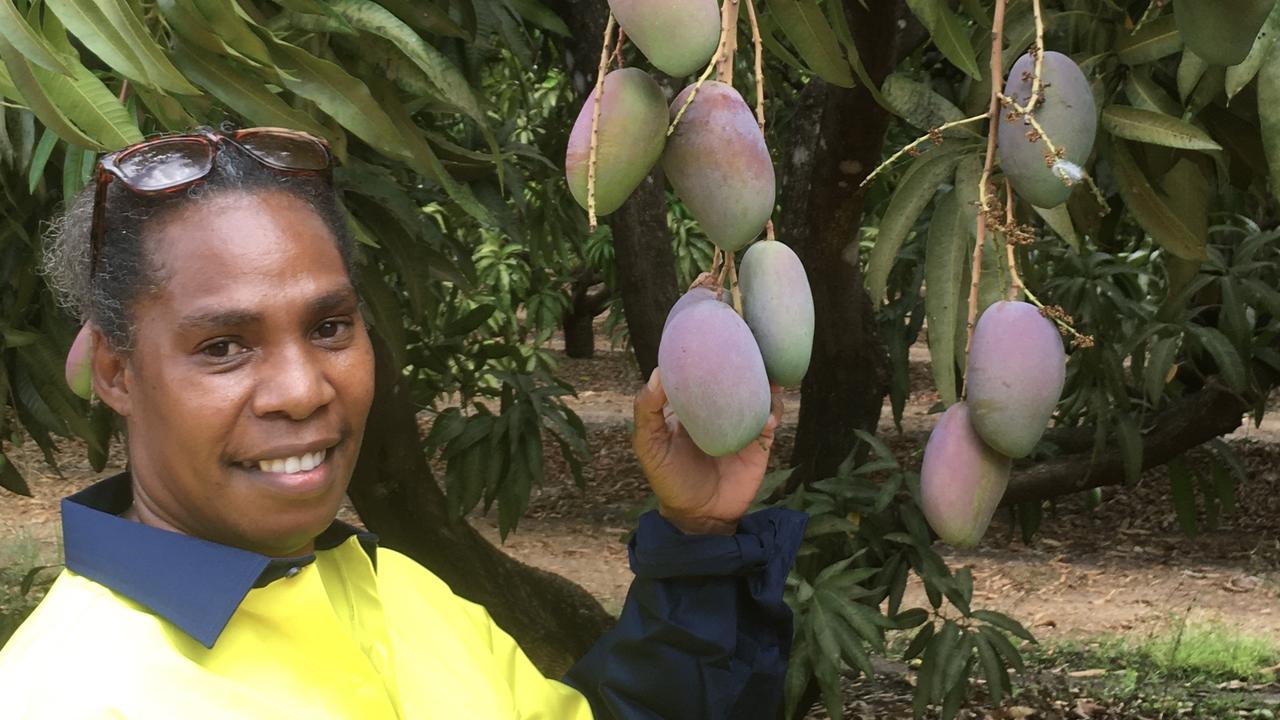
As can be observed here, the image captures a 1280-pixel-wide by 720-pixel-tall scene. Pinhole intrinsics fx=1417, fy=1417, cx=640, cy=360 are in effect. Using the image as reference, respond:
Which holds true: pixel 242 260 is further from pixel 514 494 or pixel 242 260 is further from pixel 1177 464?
pixel 1177 464

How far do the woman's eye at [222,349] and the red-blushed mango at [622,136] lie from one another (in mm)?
295

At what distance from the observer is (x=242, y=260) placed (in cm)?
87

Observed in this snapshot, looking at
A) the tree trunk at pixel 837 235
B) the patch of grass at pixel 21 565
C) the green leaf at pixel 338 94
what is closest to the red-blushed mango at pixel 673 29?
Answer: the green leaf at pixel 338 94

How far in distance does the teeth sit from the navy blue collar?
65 mm

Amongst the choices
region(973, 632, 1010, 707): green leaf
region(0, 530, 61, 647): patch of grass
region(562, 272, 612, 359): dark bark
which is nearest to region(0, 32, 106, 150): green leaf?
region(973, 632, 1010, 707): green leaf

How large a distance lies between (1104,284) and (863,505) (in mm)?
998

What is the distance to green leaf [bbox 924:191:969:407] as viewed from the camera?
37.8 inches

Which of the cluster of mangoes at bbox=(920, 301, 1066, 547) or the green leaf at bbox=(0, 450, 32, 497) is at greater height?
the cluster of mangoes at bbox=(920, 301, 1066, 547)

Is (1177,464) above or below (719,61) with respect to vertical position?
below

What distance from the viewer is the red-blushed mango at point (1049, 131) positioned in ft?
2.40

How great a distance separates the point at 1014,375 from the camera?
28.4 inches

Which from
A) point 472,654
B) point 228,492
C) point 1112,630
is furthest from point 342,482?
point 1112,630

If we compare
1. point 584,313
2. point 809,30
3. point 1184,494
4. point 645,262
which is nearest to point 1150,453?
point 1184,494

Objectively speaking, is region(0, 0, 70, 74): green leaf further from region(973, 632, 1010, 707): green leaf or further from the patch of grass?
the patch of grass
